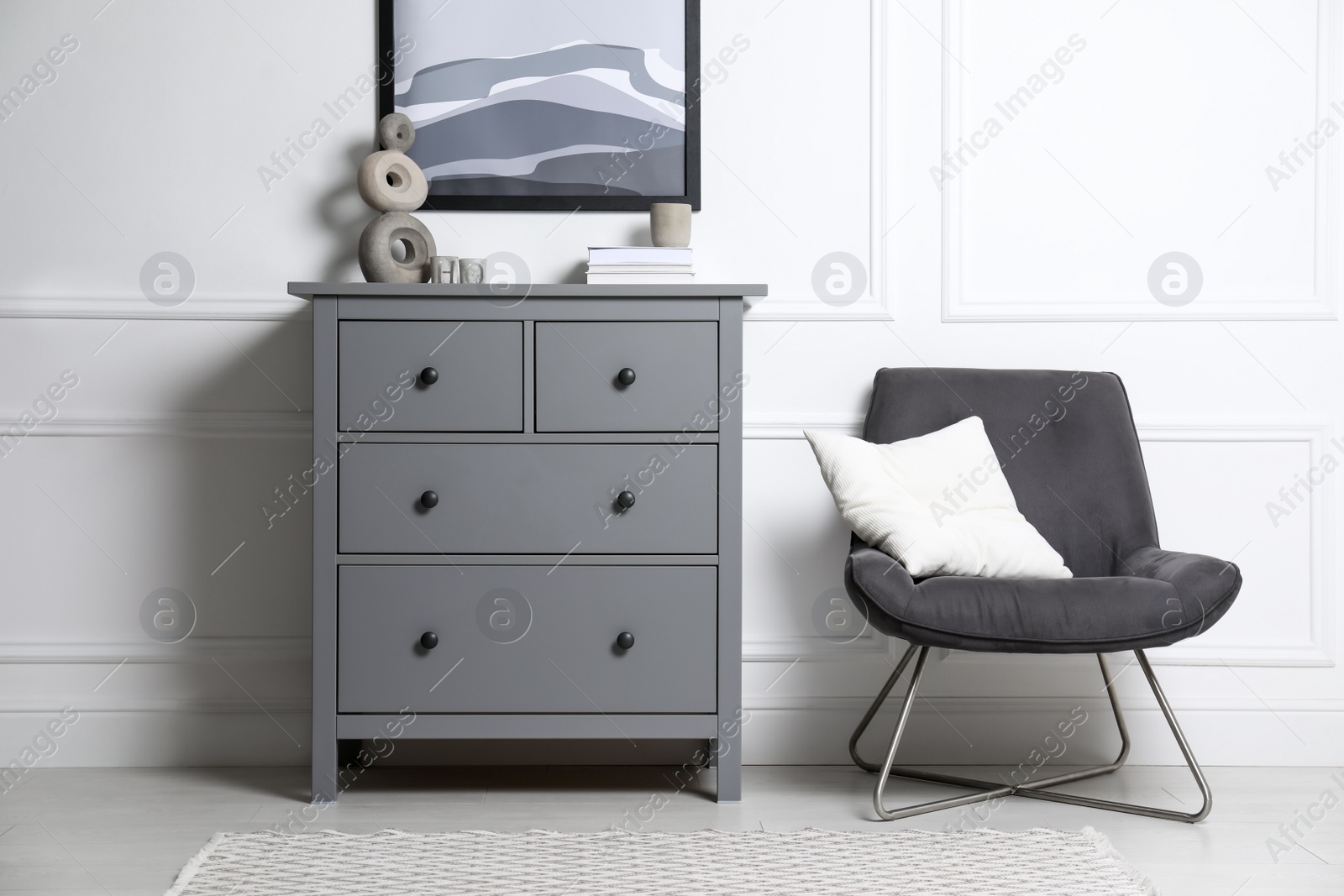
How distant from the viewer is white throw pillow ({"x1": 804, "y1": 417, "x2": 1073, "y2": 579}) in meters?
1.84

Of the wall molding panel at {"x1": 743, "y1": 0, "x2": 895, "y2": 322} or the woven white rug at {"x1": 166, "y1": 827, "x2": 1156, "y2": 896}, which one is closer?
the woven white rug at {"x1": 166, "y1": 827, "x2": 1156, "y2": 896}

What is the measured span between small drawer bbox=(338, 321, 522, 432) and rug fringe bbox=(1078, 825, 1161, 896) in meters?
1.31

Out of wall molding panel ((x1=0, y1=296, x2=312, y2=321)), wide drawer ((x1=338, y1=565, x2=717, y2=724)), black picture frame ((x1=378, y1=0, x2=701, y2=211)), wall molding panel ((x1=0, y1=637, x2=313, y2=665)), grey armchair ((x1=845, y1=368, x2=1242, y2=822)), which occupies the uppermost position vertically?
black picture frame ((x1=378, y1=0, x2=701, y2=211))

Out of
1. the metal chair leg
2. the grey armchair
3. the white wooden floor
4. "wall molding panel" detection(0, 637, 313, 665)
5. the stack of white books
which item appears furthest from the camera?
"wall molding panel" detection(0, 637, 313, 665)

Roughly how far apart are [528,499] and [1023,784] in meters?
1.23

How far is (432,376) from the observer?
1.85 metres

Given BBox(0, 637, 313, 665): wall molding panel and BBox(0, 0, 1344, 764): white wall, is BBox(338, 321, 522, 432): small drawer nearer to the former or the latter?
BBox(0, 0, 1344, 764): white wall

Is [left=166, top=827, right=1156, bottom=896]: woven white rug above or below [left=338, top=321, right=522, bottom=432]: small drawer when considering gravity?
below

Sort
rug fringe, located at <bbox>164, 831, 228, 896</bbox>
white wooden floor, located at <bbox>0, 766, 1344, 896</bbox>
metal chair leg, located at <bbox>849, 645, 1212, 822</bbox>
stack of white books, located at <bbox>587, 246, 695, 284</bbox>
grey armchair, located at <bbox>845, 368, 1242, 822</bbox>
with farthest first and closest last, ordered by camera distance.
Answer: stack of white books, located at <bbox>587, 246, 695, 284</bbox> < metal chair leg, located at <bbox>849, 645, 1212, 822</bbox> < grey armchair, located at <bbox>845, 368, 1242, 822</bbox> < white wooden floor, located at <bbox>0, 766, 1344, 896</bbox> < rug fringe, located at <bbox>164, 831, 228, 896</bbox>

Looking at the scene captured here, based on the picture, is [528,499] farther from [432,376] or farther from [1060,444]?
[1060,444]

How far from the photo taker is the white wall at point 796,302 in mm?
2229

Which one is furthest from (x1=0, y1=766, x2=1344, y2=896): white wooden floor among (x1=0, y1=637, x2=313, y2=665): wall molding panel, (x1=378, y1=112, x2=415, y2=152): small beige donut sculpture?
(x1=378, y1=112, x2=415, y2=152): small beige donut sculpture

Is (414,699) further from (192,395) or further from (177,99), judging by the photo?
(177,99)

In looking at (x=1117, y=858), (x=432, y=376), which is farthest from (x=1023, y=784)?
(x=432, y=376)
